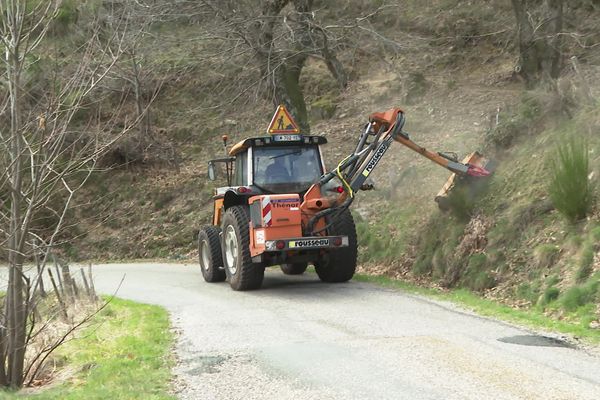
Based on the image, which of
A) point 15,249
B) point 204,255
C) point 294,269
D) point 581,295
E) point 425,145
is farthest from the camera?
point 425,145

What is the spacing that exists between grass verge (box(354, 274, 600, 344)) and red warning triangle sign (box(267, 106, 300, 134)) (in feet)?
11.0

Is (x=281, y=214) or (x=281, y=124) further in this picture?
(x=281, y=124)

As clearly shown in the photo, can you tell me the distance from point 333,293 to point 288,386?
17.3 feet

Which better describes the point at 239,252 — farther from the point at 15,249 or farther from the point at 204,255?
the point at 15,249

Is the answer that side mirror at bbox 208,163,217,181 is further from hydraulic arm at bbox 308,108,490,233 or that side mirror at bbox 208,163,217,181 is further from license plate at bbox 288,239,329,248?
license plate at bbox 288,239,329,248

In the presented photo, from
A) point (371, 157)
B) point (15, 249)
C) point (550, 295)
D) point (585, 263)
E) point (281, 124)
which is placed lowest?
point (550, 295)

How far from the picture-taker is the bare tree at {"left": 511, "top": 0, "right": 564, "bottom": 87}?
17516 millimetres

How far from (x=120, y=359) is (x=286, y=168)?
19.0 feet

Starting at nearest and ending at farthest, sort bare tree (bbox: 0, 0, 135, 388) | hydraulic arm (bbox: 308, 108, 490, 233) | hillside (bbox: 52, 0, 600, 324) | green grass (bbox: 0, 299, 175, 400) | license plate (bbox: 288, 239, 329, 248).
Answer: green grass (bbox: 0, 299, 175, 400), bare tree (bbox: 0, 0, 135, 388), hillside (bbox: 52, 0, 600, 324), license plate (bbox: 288, 239, 329, 248), hydraulic arm (bbox: 308, 108, 490, 233)

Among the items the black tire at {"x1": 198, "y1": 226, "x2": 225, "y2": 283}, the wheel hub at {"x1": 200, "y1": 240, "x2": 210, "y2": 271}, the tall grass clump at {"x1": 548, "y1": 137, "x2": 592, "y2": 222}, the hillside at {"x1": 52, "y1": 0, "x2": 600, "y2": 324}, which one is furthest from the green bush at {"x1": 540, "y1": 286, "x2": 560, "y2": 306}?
the wheel hub at {"x1": 200, "y1": 240, "x2": 210, "y2": 271}

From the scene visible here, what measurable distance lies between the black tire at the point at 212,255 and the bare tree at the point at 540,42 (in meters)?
9.33

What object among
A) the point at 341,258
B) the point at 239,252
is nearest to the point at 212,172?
the point at 239,252

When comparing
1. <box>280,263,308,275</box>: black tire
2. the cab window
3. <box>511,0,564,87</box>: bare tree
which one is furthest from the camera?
<box>511,0,564,87</box>: bare tree

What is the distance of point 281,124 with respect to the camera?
1273 cm
